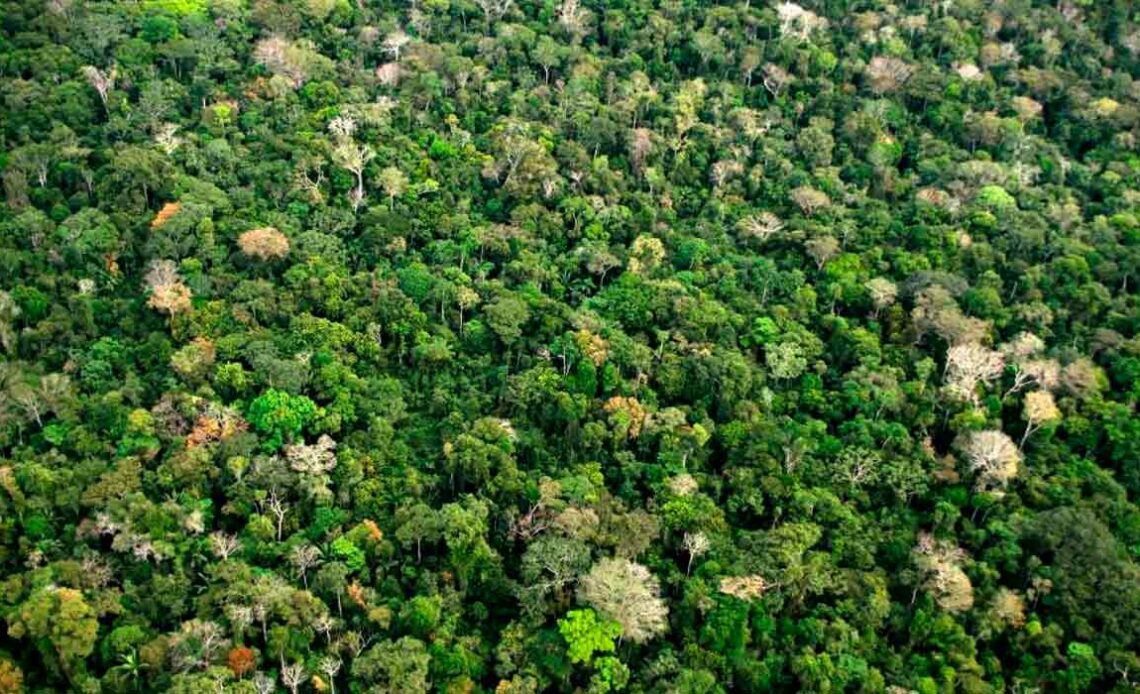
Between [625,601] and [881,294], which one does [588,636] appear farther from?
[881,294]

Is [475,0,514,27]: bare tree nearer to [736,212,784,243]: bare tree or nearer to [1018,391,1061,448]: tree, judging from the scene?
[736,212,784,243]: bare tree

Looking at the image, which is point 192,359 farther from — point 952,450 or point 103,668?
point 952,450

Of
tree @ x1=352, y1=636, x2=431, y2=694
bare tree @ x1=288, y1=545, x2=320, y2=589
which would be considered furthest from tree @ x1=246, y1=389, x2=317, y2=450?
tree @ x1=352, y1=636, x2=431, y2=694

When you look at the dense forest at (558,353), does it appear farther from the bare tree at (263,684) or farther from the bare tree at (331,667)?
the bare tree at (331,667)

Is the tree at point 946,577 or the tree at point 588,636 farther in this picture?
the tree at point 946,577

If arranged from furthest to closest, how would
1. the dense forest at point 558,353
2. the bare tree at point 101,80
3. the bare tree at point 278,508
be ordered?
the bare tree at point 101,80 → the bare tree at point 278,508 → the dense forest at point 558,353

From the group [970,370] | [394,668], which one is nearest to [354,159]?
[394,668]

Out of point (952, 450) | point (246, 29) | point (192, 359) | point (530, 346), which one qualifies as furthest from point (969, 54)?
point (192, 359)

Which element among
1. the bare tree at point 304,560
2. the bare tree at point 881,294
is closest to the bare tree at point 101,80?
the bare tree at point 304,560

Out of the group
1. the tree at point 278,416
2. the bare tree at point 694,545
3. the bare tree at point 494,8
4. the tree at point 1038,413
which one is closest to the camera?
the bare tree at point 694,545
